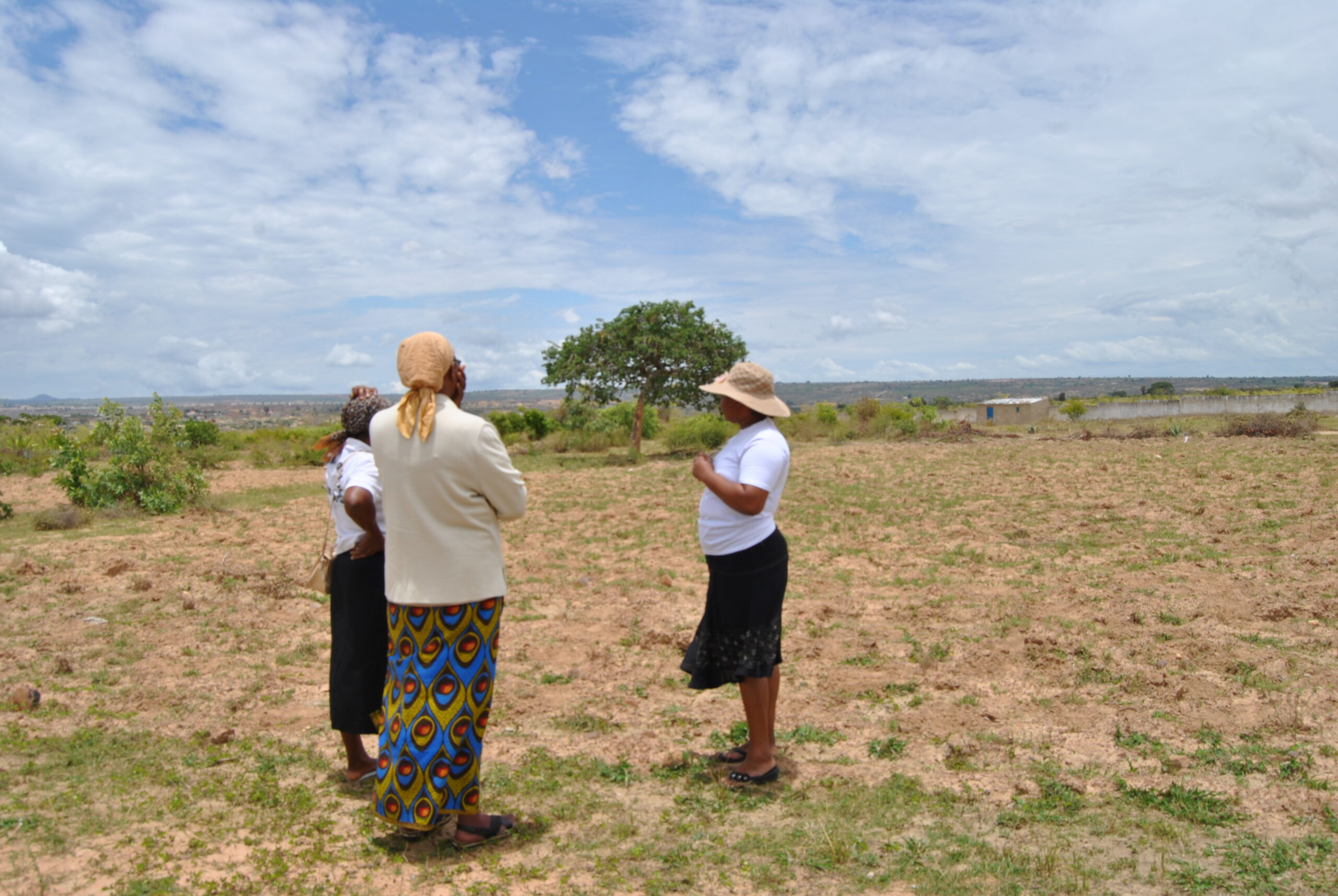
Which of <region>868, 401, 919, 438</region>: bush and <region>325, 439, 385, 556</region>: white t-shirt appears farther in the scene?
<region>868, 401, 919, 438</region>: bush

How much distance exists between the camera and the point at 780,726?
4.33m

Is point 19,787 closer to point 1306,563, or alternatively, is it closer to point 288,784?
point 288,784

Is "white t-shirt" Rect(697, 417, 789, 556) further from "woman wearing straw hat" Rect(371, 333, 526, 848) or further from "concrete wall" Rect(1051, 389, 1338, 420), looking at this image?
"concrete wall" Rect(1051, 389, 1338, 420)

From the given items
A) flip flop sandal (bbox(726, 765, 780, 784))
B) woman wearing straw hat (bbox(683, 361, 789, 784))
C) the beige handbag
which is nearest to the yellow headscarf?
the beige handbag

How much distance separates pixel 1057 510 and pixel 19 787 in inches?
420

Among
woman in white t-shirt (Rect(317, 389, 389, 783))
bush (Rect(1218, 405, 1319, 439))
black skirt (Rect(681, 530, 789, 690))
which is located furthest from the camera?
bush (Rect(1218, 405, 1319, 439))

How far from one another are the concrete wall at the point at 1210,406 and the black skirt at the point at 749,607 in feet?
129

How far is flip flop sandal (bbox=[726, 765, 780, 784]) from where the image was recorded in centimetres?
350

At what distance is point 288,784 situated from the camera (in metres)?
3.53

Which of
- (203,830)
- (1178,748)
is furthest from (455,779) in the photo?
(1178,748)

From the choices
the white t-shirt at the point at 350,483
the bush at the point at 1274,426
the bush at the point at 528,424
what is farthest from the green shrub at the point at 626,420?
the white t-shirt at the point at 350,483

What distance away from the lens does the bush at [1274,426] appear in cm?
2094


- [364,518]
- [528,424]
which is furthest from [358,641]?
[528,424]

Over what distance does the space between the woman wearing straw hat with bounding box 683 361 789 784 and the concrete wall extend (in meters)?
39.2
